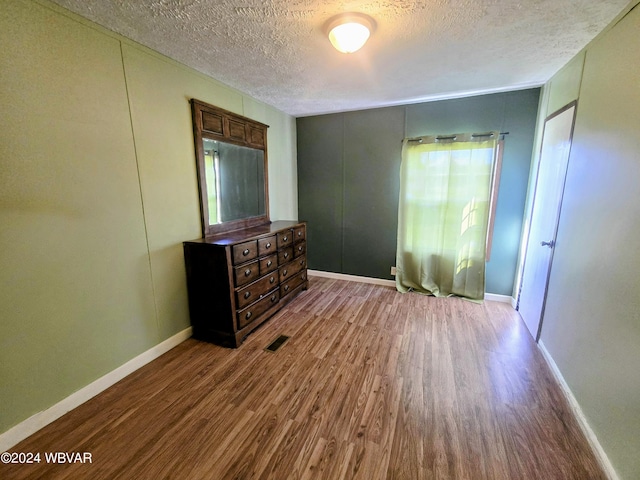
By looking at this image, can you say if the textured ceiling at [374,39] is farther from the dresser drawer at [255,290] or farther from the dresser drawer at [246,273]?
the dresser drawer at [255,290]

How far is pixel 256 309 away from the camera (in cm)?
256

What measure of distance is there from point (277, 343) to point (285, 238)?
1.14 meters

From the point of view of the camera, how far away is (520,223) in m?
3.01

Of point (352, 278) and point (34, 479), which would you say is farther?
point (352, 278)

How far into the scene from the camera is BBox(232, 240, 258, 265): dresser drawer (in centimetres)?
228

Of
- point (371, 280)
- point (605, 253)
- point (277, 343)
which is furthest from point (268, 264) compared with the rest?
point (605, 253)

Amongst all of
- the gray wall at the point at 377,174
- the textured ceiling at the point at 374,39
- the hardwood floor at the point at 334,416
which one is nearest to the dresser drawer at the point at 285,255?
the hardwood floor at the point at 334,416

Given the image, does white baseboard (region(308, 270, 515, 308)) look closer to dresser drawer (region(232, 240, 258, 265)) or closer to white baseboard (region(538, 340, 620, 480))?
white baseboard (region(538, 340, 620, 480))

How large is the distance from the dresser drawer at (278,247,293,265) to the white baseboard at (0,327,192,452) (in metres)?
1.21

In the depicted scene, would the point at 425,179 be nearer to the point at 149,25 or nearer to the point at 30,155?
the point at 149,25

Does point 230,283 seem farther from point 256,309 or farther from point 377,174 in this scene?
point 377,174

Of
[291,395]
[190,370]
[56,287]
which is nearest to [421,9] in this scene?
[291,395]

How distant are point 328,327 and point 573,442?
1815 millimetres

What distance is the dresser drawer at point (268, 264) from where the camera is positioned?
8.62 ft
